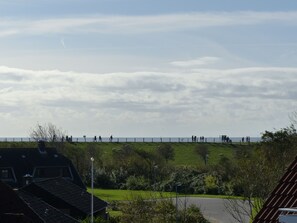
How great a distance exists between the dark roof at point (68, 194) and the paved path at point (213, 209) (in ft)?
23.1

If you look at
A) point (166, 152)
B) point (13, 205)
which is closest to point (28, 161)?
point (166, 152)

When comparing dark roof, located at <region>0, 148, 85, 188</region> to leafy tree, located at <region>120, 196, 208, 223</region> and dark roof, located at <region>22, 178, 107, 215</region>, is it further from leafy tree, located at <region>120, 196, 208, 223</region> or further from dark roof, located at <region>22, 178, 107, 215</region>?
leafy tree, located at <region>120, 196, 208, 223</region>

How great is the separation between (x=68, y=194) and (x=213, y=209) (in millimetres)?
17083

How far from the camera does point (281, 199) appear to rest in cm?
875

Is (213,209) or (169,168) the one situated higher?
(169,168)

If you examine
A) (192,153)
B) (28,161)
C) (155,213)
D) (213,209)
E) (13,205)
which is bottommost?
(213,209)

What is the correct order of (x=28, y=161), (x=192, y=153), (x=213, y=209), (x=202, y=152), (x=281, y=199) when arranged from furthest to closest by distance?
(x=192, y=153) → (x=202, y=152) → (x=28, y=161) → (x=213, y=209) → (x=281, y=199)

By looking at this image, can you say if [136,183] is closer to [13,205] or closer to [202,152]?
[202,152]

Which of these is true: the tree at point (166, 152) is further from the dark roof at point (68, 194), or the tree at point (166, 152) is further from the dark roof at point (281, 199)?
the dark roof at point (281, 199)

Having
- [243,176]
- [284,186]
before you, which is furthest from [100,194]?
[284,186]

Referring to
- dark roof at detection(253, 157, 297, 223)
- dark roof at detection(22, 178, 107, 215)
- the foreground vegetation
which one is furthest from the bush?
dark roof at detection(253, 157, 297, 223)

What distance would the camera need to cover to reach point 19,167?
6538cm

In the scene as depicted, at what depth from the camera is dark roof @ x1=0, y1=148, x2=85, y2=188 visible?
64812 millimetres

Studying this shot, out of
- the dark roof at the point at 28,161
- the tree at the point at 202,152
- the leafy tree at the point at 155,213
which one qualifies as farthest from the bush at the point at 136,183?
the tree at the point at 202,152
